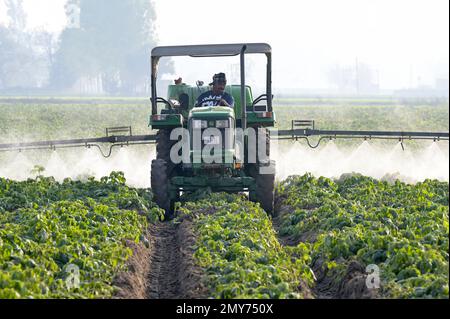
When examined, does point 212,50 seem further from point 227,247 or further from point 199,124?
point 227,247

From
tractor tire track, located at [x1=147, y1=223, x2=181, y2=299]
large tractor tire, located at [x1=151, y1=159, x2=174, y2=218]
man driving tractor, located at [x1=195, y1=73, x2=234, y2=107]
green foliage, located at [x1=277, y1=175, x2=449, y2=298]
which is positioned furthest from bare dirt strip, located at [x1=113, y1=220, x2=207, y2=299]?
man driving tractor, located at [x1=195, y1=73, x2=234, y2=107]

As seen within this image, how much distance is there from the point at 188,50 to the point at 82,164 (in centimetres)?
997

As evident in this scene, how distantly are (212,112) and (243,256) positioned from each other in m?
5.88

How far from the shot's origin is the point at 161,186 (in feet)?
53.2

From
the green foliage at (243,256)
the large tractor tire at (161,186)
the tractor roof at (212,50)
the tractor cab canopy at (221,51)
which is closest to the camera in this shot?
the green foliage at (243,256)

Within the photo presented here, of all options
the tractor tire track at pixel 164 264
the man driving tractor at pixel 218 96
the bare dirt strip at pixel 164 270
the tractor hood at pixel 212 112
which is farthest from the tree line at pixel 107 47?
the bare dirt strip at pixel 164 270

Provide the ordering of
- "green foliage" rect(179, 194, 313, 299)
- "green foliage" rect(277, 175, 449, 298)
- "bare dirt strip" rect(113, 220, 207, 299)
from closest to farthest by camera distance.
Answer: "green foliage" rect(179, 194, 313, 299), "green foliage" rect(277, 175, 449, 298), "bare dirt strip" rect(113, 220, 207, 299)

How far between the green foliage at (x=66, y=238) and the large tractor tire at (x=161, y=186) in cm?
24

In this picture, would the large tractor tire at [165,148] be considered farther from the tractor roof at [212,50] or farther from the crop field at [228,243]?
the tractor roof at [212,50]

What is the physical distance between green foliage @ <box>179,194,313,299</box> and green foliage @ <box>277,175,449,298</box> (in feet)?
2.11

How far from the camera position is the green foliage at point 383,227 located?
9.54m

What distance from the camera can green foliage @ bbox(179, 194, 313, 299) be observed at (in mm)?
9055

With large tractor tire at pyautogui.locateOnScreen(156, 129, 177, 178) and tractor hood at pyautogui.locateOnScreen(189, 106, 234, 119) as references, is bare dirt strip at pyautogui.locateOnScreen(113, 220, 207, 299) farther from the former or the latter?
tractor hood at pyautogui.locateOnScreen(189, 106, 234, 119)
